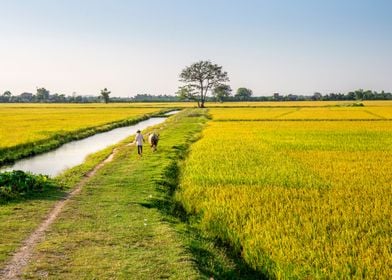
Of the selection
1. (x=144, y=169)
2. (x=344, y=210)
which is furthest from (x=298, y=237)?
(x=144, y=169)

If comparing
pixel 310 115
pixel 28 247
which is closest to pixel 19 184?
pixel 28 247

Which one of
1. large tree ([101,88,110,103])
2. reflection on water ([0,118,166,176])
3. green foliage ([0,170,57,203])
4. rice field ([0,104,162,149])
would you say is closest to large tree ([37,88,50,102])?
large tree ([101,88,110,103])

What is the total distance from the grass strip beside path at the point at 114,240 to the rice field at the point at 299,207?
3.53 feet

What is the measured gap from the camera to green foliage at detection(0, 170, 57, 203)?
11.4 meters

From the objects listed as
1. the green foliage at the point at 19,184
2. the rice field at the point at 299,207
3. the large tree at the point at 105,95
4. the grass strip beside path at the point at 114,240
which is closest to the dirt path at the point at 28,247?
the grass strip beside path at the point at 114,240

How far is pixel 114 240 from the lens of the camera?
808cm

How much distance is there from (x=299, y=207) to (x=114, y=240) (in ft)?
13.2

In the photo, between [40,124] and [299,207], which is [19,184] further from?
[40,124]

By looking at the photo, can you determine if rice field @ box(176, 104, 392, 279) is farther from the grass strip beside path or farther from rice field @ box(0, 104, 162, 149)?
rice field @ box(0, 104, 162, 149)

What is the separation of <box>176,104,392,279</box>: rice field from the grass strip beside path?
3.53 ft

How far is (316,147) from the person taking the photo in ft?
68.2

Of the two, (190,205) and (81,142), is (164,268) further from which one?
(81,142)

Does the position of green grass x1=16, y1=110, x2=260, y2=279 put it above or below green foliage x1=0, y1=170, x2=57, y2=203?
below

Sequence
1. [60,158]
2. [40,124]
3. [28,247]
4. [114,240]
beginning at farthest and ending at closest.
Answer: [40,124]
[60,158]
[114,240]
[28,247]
